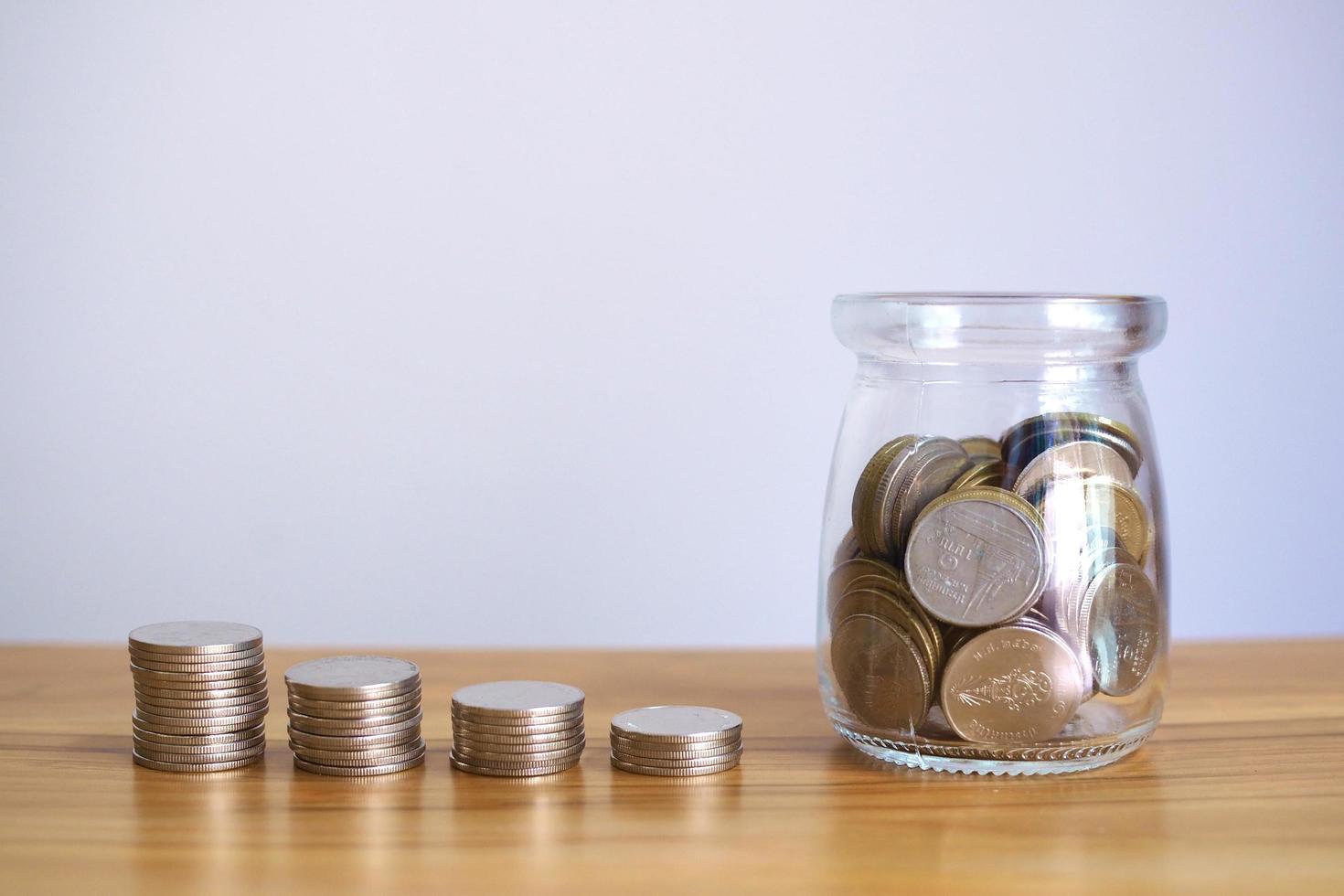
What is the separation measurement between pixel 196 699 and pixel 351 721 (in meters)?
0.11

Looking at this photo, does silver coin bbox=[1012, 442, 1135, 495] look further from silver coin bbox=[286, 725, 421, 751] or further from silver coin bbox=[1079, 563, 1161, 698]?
silver coin bbox=[286, 725, 421, 751]

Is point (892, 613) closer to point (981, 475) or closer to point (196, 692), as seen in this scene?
point (981, 475)

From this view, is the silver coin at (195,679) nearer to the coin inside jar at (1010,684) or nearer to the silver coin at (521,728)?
the silver coin at (521,728)

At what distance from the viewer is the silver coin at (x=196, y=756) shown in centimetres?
90

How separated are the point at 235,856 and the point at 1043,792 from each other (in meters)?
0.48

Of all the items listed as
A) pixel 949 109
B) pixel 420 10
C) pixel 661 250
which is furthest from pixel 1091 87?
pixel 420 10

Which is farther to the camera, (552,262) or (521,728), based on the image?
(552,262)

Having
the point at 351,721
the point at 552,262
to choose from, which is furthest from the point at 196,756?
the point at 552,262

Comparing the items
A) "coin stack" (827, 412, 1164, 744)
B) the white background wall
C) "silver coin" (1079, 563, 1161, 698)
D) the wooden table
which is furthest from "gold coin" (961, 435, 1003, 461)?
the white background wall

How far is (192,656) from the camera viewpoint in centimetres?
88

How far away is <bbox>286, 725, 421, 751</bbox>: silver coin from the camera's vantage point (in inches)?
35.0

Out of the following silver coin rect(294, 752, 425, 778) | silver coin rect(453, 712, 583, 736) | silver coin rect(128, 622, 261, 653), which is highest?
silver coin rect(128, 622, 261, 653)

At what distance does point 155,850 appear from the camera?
756 mm

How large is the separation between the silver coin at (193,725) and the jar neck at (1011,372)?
0.48m
